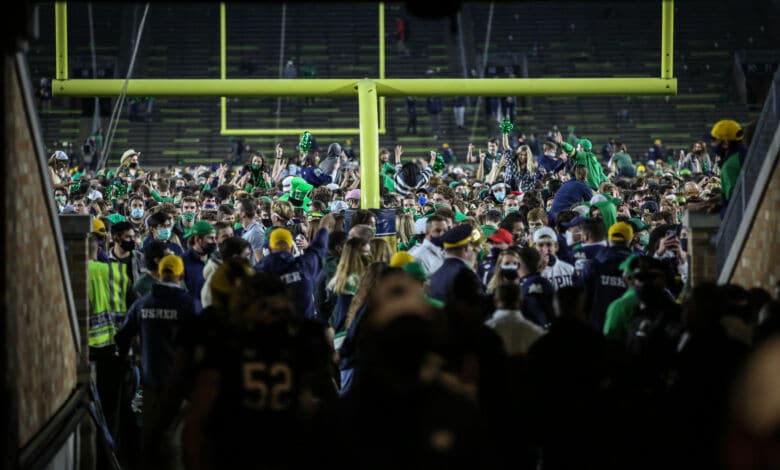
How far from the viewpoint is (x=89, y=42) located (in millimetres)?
42969

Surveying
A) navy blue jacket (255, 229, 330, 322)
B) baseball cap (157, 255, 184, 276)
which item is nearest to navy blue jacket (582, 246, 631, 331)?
navy blue jacket (255, 229, 330, 322)

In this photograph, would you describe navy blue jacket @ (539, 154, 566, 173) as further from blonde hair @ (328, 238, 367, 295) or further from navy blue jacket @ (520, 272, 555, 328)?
navy blue jacket @ (520, 272, 555, 328)

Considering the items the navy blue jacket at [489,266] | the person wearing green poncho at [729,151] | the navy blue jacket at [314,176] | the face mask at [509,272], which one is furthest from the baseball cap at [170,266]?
the navy blue jacket at [314,176]

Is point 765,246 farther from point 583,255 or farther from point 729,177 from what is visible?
point 583,255

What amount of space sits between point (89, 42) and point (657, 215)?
3410 cm

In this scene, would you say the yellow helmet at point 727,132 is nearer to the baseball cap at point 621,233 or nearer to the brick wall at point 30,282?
the baseball cap at point 621,233

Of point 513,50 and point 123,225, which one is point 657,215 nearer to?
point 123,225

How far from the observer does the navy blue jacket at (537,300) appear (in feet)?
26.7

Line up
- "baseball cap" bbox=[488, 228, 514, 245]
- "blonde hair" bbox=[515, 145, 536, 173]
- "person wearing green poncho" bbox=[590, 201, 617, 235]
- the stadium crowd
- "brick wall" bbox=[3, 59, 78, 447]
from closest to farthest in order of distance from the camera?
1. the stadium crowd
2. "brick wall" bbox=[3, 59, 78, 447]
3. "baseball cap" bbox=[488, 228, 514, 245]
4. "person wearing green poncho" bbox=[590, 201, 617, 235]
5. "blonde hair" bbox=[515, 145, 536, 173]

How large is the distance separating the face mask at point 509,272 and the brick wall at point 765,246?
60.1 inches

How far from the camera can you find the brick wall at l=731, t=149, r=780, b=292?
317 inches

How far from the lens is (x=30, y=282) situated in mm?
6930

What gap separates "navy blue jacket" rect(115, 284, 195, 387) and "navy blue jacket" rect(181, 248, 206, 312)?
4.31 ft

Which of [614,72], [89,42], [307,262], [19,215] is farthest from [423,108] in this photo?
[19,215]
